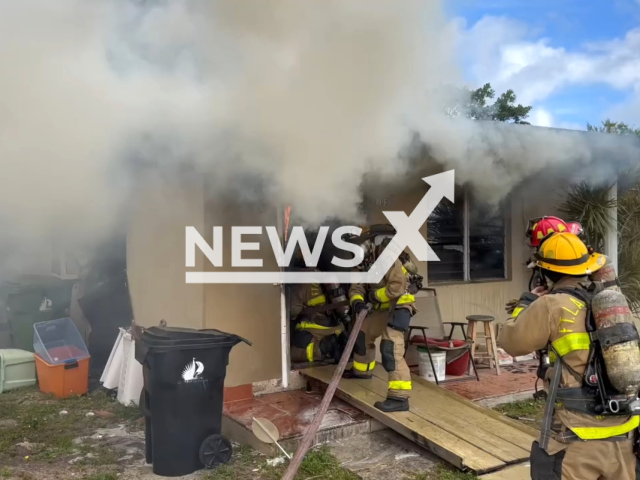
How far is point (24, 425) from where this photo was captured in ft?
16.2

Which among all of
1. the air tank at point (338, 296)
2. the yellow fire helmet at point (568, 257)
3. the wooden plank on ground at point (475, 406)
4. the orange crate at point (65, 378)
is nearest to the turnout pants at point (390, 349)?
the wooden plank on ground at point (475, 406)

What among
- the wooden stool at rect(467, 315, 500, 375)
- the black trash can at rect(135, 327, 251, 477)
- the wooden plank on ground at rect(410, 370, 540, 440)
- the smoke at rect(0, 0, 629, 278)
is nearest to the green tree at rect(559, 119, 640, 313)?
the wooden stool at rect(467, 315, 500, 375)

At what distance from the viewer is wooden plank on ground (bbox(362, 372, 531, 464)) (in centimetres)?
393

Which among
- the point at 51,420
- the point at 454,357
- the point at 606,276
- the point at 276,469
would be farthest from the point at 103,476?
the point at 454,357

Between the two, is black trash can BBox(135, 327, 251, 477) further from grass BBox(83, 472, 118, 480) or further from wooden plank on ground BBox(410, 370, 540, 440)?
wooden plank on ground BBox(410, 370, 540, 440)

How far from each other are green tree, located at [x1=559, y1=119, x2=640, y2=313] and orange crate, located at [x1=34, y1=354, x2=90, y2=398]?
6219mm

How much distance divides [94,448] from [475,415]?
3128mm

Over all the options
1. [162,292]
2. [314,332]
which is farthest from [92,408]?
[314,332]

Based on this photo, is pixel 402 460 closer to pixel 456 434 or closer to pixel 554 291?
pixel 456 434

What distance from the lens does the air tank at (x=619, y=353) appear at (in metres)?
2.46

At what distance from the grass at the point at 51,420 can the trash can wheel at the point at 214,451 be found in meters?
0.86

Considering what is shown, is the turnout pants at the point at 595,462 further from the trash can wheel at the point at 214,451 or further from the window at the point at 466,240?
the window at the point at 466,240

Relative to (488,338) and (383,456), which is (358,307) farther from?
(488,338)

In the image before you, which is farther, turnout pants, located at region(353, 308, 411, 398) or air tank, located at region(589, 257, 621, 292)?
turnout pants, located at region(353, 308, 411, 398)
